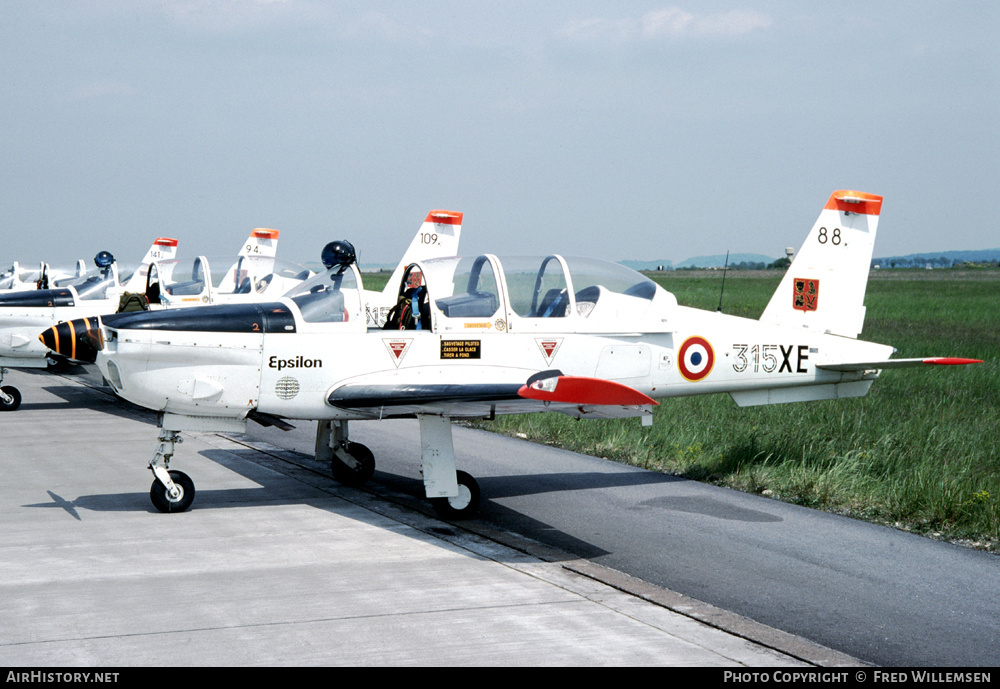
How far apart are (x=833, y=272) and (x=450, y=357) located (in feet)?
13.5

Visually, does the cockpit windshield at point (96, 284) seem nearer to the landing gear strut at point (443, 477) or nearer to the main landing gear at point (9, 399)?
the main landing gear at point (9, 399)

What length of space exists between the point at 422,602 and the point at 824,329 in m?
5.45

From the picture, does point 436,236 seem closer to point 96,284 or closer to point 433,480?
point 96,284

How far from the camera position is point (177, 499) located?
24.9 ft

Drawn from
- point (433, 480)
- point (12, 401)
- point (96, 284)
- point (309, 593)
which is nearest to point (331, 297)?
point (433, 480)

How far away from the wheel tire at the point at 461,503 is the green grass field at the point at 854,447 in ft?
9.27

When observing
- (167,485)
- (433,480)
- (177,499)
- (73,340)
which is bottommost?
(177,499)

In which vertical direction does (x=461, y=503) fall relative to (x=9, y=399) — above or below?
above

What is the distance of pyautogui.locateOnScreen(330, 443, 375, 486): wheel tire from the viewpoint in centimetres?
889

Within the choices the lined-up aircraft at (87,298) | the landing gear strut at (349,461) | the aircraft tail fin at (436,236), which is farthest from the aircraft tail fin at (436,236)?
the landing gear strut at (349,461)

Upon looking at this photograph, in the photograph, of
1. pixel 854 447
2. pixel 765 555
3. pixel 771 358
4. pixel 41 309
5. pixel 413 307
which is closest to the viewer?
pixel 765 555

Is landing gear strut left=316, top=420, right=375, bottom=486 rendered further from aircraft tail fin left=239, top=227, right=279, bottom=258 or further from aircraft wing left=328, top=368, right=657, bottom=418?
aircraft tail fin left=239, top=227, right=279, bottom=258

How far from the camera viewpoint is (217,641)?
4758mm

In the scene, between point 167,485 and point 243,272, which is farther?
point 243,272
